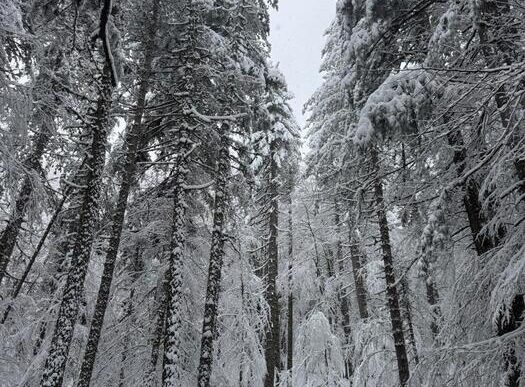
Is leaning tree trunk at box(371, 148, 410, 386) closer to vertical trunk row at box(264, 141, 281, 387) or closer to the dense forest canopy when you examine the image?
the dense forest canopy

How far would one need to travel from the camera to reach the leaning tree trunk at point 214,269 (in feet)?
33.4

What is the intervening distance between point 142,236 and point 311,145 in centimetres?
924

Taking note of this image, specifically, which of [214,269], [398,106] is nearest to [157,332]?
[214,269]

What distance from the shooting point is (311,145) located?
18.3 meters

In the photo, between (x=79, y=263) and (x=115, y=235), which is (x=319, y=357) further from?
(x=79, y=263)

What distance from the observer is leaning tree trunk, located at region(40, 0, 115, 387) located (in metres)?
7.25

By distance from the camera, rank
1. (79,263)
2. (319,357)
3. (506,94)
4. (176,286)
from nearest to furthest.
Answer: (506,94), (79,263), (176,286), (319,357)

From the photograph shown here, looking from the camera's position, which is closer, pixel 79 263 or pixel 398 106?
pixel 398 106

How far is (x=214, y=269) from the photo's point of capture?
11.1m

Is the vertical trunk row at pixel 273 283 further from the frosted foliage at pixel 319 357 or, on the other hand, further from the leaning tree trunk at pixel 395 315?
→ the leaning tree trunk at pixel 395 315

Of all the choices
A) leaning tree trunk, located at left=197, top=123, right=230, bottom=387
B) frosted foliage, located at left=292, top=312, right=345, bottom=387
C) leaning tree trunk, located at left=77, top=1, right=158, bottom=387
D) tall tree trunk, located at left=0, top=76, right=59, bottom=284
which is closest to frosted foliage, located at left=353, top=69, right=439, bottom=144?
leaning tree trunk, located at left=77, top=1, right=158, bottom=387

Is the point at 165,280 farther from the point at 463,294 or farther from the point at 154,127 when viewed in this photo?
the point at 463,294

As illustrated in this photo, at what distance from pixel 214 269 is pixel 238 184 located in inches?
149

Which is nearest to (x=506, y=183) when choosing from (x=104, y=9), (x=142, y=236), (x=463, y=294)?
(x=463, y=294)
